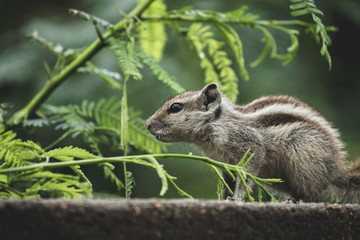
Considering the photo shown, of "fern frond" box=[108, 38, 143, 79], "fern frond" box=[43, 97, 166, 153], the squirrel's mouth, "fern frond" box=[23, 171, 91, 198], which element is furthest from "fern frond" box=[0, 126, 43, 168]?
the squirrel's mouth

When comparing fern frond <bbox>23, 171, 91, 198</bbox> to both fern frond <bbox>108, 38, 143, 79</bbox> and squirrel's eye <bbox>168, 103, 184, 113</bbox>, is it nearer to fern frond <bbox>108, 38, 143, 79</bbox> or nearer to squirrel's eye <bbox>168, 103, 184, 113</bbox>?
fern frond <bbox>108, 38, 143, 79</bbox>

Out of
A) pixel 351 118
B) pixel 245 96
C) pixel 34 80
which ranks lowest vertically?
pixel 351 118

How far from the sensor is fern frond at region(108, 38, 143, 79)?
6.12 ft

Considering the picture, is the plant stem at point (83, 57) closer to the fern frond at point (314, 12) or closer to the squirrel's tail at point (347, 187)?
the fern frond at point (314, 12)

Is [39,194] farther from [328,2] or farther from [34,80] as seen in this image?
[328,2]

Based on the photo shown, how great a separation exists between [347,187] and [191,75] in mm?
2129

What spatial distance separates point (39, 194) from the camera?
1375 mm

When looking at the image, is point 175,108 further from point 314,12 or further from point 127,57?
point 314,12

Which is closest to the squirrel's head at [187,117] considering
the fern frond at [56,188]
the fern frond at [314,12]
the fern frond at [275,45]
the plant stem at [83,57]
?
the fern frond at [275,45]

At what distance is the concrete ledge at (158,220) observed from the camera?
0.92m

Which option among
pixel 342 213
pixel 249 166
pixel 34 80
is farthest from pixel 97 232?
pixel 34 80

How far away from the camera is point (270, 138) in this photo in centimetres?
236

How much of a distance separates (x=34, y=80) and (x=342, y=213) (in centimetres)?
325

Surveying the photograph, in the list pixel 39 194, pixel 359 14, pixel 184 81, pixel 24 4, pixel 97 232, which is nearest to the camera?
pixel 97 232
